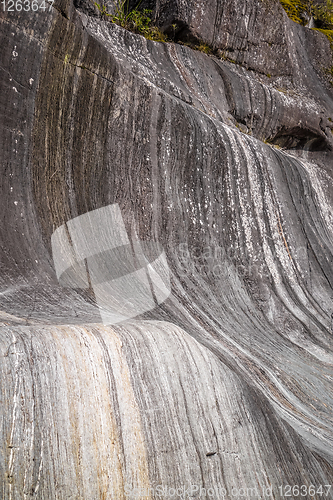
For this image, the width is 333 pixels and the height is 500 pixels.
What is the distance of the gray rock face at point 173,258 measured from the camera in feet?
8.20

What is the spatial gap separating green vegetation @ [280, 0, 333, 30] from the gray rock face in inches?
69.0

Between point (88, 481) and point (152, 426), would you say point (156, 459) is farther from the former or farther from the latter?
point (88, 481)

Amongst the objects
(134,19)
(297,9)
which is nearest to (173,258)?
(134,19)

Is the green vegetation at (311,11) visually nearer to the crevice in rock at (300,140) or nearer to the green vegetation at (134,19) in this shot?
the crevice in rock at (300,140)

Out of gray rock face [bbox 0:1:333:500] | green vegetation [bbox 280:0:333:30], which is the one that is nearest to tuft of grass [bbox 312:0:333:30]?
green vegetation [bbox 280:0:333:30]

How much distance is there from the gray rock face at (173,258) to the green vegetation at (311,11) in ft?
5.75

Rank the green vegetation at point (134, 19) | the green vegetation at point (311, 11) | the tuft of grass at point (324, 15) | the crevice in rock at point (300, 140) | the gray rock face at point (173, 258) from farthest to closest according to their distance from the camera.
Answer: the tuft of grass at point (324, 15) → the green vegetation at point (311, 11) → the crevice in rock at point (300, 140) → the green vegetation at point (134, 19) → the gray rock face at point (173, 258)

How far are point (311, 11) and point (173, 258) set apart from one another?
32.6ft

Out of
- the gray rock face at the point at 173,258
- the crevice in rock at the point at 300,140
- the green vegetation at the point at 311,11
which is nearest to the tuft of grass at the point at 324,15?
the green vegetation at the point at 311,11

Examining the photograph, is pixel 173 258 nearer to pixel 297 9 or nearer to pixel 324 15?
pixel 297 9

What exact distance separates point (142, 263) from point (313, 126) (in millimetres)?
6282

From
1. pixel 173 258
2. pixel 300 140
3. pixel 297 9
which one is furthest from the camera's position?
pixel 297 9

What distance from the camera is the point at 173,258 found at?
5758 mm

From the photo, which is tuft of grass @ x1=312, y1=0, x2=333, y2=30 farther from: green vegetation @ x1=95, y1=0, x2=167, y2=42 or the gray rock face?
green vegetation @ x1=95, y1=0, x2=167, y2=42
